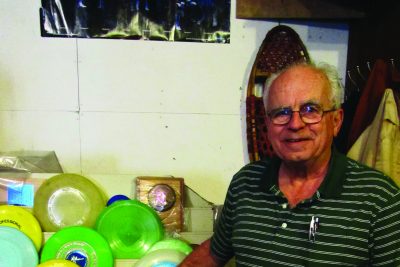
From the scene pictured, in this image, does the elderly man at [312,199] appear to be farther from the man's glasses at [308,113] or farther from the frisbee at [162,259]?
the frisbee at [162,259]

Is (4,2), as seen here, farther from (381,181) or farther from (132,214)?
(381,181)

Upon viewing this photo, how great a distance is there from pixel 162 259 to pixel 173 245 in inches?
3.7

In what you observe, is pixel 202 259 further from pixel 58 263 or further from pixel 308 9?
pixel 308 9

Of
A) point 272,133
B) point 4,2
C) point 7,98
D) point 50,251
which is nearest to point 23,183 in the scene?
point 50,251

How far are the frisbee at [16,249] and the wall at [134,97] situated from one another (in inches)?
22.1

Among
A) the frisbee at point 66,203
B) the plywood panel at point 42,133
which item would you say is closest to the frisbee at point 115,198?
the frisbee at point 66,203

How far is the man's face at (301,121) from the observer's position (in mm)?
1007

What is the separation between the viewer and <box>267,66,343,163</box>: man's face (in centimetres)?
101

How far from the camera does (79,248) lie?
1.55 metres

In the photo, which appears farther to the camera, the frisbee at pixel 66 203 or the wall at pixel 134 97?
the wall at pixel 134 97

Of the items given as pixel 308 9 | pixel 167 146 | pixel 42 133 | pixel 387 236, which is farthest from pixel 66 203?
pixel 308 9

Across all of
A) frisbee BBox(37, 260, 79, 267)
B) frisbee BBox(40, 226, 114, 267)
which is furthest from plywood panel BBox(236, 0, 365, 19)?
frisbee BBox(37, 260, 79, 267)

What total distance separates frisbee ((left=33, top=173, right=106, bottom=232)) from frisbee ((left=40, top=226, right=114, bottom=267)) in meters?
0.16

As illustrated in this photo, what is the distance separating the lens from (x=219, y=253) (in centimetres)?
124
